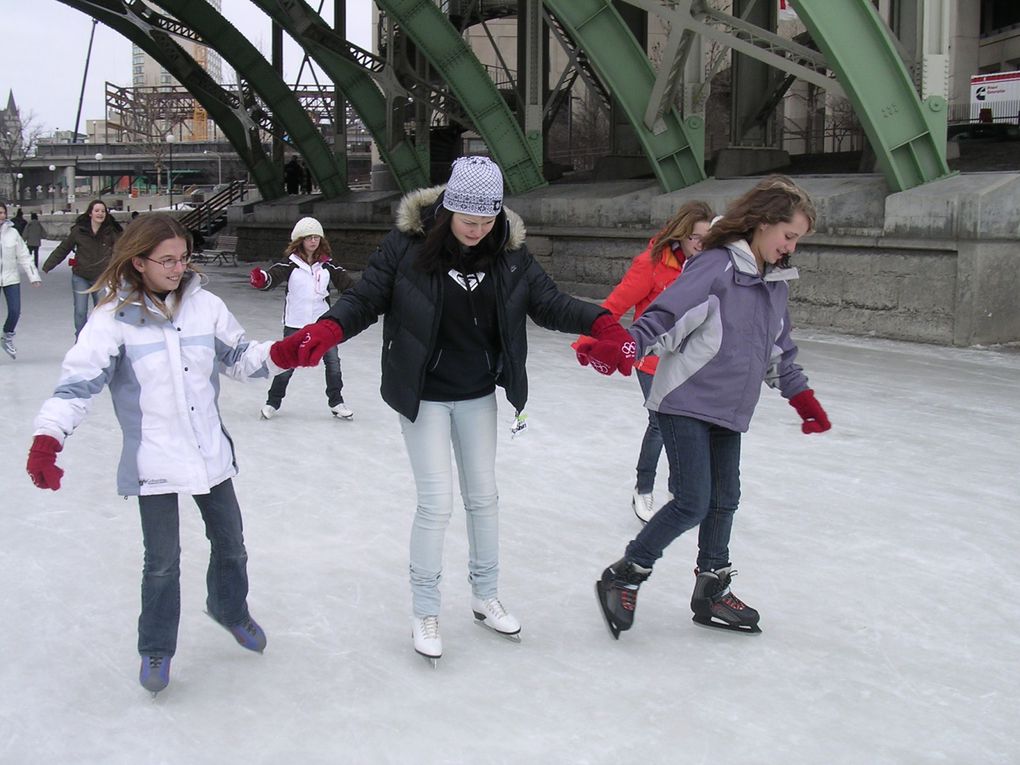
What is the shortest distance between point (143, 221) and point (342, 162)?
22106 mm

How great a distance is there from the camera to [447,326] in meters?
3.44

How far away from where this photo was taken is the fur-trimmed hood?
3.45 metres

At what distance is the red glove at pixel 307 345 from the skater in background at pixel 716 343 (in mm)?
792

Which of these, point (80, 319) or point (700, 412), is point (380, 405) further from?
point (700, 412)

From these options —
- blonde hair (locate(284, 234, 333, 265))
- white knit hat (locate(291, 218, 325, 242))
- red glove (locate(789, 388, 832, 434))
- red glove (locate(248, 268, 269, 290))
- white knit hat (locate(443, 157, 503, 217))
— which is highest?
white knit hat (locate(443, 157, 503, 217))

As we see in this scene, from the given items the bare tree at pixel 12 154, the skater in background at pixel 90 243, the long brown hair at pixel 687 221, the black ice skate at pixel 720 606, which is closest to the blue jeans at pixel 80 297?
the skater in background at pixel 90 243

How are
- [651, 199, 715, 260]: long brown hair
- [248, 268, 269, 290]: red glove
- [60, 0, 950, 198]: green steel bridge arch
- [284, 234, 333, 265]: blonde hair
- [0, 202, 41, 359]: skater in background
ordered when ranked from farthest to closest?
[60, 0, 950, 198]: green steel bridge arch, [0, 202, 41, 359]: skater in background, [284, 234, 333, 265]: blonde hair, [248, 268, 269, 290]: red glove, [651, 199, 715, 260]: long brown hair

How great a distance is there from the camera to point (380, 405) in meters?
8.19

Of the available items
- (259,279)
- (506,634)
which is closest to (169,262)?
(506,634)

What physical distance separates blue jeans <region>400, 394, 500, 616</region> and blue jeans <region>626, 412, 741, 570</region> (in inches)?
21.6

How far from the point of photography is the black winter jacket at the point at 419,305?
3387 millimetres

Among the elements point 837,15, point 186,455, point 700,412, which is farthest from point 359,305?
point 837,15

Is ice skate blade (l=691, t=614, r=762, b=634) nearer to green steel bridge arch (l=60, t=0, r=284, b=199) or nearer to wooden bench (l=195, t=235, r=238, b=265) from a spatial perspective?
green steel bridge arch (l=60, t=0, r=284, b=199)

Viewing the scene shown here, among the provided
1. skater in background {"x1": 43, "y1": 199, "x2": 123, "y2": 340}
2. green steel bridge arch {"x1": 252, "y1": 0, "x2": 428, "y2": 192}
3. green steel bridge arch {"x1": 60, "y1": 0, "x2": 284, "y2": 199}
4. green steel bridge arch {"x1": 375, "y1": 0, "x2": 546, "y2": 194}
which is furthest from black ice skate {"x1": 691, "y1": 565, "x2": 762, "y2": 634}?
green steel bridge arch {"x1": 60, "y1": 0, "x2": 284, "y2": 199}
